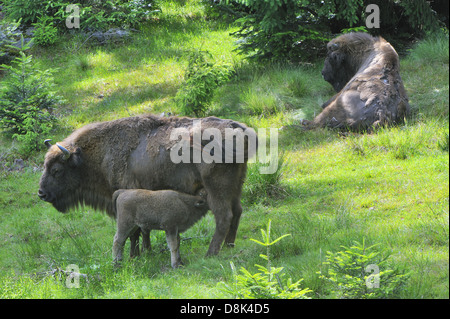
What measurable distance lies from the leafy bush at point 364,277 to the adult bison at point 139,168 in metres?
2.24

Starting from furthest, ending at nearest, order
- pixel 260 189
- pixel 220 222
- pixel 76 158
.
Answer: pixel 260 189, pixel 76 158, pixel 220 222

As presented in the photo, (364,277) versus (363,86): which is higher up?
(363,86)

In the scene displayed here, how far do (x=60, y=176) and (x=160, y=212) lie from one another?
1946mm

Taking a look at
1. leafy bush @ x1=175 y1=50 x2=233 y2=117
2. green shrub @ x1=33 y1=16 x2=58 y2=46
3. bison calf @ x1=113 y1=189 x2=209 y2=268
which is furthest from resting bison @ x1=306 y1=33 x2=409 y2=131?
green shrub @ x1=33 y1=16 x2=58 y2=46

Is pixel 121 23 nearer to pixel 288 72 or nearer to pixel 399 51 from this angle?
pixel 288 72

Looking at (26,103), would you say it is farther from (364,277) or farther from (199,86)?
(364,277)

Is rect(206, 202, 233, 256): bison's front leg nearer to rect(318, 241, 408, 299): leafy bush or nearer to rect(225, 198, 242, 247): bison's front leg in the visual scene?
rect(225, 198, 242, 247): bison's front leg

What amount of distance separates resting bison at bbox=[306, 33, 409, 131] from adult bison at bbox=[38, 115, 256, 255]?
14.8 feet

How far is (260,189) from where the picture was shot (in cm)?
1014

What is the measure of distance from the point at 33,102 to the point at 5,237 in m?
4.57

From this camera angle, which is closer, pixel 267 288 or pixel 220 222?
pixel 267 288

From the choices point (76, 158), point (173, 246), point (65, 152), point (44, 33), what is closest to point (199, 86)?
point (76, 158)

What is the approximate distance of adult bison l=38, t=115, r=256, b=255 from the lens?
7.89 m

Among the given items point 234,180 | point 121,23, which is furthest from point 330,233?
point 121,23
